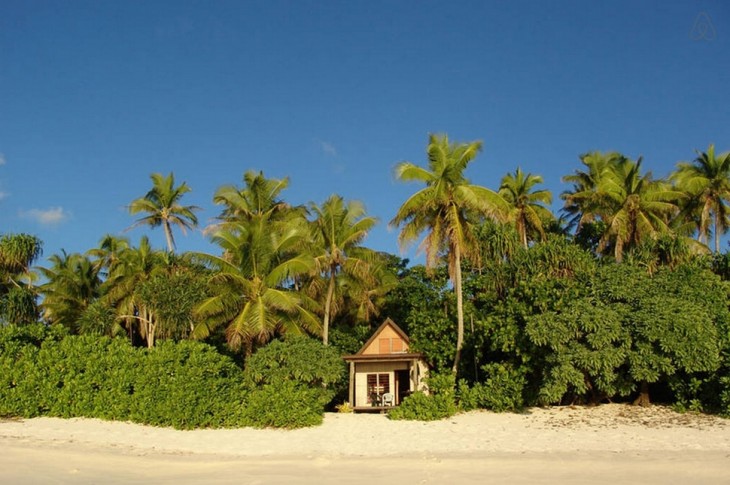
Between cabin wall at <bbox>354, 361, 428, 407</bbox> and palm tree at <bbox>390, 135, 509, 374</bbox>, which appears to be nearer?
palm tree at <bbox>390, 135, 509, 374</bbox>

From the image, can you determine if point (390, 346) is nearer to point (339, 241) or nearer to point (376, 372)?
point (376, 372)

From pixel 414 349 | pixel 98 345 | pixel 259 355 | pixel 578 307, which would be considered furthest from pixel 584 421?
pixel 98 345

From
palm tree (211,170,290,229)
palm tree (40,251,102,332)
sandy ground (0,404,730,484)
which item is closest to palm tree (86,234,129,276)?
palm tree (40,251,102,332)

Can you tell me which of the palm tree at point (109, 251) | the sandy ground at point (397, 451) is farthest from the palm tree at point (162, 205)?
the sandy ground at point (397, 451)

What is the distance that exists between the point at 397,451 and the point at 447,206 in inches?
400

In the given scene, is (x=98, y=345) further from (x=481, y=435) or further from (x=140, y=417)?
(x=481, y=435)

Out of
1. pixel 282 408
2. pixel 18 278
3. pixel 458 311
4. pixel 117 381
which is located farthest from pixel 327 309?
pixel 18 278

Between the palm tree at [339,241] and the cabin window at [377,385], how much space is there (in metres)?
2.52

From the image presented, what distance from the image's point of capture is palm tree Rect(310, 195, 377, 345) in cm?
2450

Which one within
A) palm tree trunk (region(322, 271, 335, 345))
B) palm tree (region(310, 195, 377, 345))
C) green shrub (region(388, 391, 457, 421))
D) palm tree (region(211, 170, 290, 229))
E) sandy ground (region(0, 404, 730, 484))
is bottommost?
sandy ground (region(0, 404, 730, 484))

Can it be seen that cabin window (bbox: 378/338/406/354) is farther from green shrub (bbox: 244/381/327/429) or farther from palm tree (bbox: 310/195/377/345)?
green shrub (bbox: 244/381/327/429)

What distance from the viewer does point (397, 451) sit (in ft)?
46.3

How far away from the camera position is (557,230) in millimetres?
33188

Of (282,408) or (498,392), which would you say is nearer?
(282,408)
